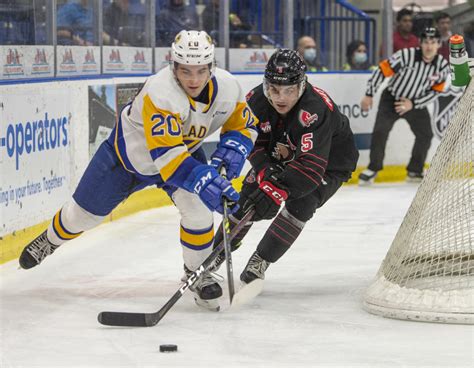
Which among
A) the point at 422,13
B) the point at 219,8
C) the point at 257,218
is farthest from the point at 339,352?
the point at 422,13

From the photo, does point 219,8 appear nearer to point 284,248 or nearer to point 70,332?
point 284,248

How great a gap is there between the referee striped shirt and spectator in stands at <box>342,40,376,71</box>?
0.59 metres

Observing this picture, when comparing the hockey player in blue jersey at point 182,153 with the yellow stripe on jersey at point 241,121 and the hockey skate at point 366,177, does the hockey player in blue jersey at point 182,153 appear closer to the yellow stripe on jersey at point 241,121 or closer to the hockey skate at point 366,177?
the yellow stripe on jersey at point 241,121

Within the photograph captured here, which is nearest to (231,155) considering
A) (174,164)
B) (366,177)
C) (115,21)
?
(174,164)

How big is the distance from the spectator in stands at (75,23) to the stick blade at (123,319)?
7.77 feet

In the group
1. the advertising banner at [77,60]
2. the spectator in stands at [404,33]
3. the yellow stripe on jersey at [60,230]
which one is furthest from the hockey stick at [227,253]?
the spectator in stands at [404,33]

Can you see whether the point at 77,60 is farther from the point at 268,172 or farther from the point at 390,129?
the point at 390,129

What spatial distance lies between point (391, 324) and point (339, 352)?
0.41m

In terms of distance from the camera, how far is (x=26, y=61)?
4.97 metres

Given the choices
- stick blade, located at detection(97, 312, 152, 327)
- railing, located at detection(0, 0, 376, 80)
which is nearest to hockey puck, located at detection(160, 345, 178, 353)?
stick blade, located at detection(97, 312, 152, 327)

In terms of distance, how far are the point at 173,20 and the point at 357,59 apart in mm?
1980

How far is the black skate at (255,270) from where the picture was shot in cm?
395

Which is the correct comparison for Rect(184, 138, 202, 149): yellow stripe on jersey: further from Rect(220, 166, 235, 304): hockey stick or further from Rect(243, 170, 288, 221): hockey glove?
Rect(243, 170, 288, 221): hockey glove

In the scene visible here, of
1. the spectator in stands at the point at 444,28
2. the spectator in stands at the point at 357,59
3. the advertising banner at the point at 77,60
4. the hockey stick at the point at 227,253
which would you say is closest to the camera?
the hockey stick at the point at 227,253
